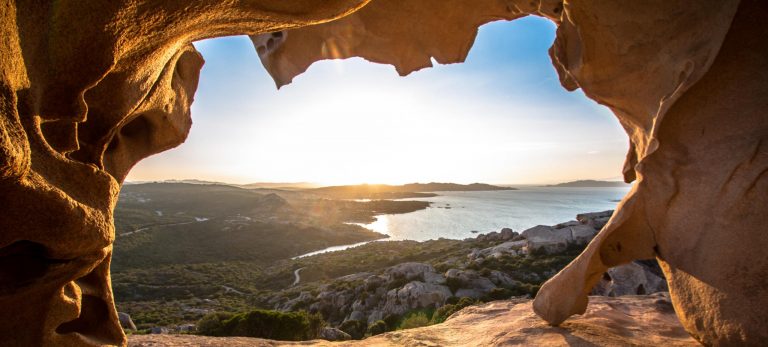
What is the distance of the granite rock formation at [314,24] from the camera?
77.7 inches

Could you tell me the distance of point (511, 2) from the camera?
24.0 ft

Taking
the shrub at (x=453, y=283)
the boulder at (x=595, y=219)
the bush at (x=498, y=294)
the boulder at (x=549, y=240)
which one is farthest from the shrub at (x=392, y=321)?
the boulder at (x=595, y=219)

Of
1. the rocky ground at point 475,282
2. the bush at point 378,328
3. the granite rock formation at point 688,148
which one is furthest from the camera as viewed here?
the bush at point 378,328

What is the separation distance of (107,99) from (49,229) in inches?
60.2

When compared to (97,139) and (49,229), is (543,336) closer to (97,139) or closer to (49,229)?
(49,229)

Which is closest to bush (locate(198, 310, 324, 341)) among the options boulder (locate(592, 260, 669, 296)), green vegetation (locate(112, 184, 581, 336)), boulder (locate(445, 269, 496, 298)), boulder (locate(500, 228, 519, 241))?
green vegetation (locate(112, 184, 581, 336))

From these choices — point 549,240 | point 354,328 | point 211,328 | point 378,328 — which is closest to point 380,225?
point 549,240

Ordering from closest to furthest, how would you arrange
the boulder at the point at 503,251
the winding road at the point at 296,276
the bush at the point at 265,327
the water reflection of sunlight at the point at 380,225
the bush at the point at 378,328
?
the bush at the point at 265,327 → the bush at the point at 378,328 → the boulder at the point at 503,251 → the winding road at the point at 296,276 → the water reflection of sunlight at the point at 380,225

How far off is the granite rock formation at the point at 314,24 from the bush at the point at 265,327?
11.0m

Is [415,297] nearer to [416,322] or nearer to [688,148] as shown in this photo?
[416,322]

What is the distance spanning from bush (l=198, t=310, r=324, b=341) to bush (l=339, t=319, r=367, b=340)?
2.22m

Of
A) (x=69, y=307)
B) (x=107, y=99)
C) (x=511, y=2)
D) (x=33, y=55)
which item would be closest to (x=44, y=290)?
(x=69, y=307)

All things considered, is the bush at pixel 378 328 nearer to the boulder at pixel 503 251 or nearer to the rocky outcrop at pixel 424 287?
the rocky outcrop at pixel 424 287

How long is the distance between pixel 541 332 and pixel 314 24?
5.84 metres
